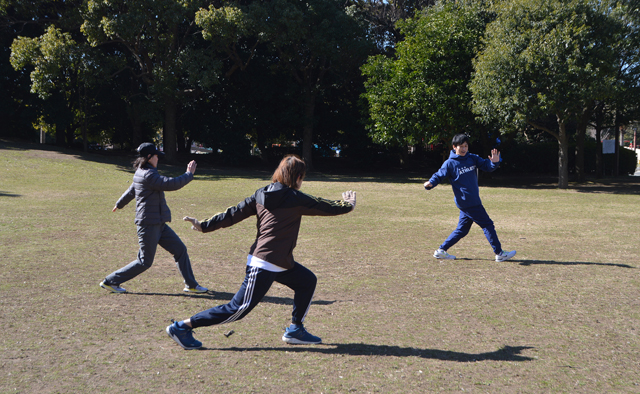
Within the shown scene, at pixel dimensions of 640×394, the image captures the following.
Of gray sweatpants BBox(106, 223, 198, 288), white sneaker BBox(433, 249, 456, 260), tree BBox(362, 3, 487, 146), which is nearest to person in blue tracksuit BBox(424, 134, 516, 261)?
white sneaker BBox(433, 249, 456, 260)

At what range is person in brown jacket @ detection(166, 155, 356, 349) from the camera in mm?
4117

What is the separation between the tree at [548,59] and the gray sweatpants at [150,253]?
56.4 ft

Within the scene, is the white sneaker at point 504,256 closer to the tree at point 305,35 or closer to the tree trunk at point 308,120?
the tree at point 305,35

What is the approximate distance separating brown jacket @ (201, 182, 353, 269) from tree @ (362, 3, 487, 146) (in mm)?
20876

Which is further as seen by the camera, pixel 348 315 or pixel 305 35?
pixel 305 35

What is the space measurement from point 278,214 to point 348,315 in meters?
1.71

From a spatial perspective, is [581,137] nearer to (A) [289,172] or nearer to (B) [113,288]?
(B) [113,288]

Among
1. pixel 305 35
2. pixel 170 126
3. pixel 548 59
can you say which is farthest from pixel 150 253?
pixel 170 126

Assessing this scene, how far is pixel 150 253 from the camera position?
5840 mm

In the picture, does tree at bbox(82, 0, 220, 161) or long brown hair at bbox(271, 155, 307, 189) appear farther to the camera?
tree at bbox(82, 0, 220, 161)

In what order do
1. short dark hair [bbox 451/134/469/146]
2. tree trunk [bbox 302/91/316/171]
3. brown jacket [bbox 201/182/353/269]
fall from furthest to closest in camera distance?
tree trunk [bbox 302/91/316/171], short dark hair [bbox 451/134/469/146], brown jacket [bbox 201/182/353/269]

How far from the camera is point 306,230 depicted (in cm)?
1088

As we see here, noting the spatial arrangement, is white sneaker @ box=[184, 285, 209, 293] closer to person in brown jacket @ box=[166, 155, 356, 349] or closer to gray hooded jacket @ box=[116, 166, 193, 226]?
gray hooded jacket @ box=[116, 166, 193, 226]

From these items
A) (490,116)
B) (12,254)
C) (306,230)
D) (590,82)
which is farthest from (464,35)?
(12,254)
